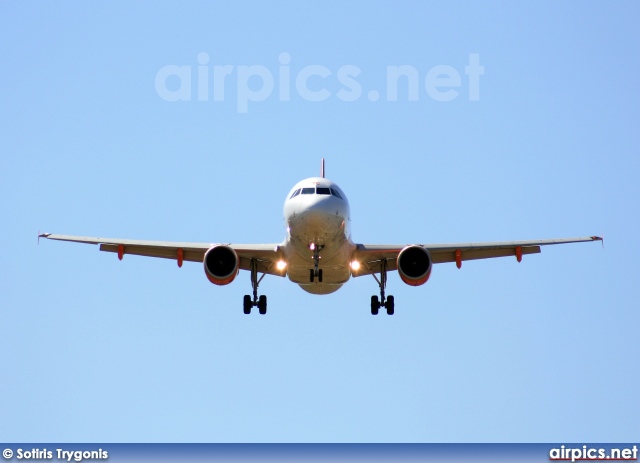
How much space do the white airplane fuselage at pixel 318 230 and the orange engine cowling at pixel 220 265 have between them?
1955 mm

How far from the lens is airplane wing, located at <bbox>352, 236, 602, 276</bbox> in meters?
38.8

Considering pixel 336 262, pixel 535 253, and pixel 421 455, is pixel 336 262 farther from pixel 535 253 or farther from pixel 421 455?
pixel 421 455

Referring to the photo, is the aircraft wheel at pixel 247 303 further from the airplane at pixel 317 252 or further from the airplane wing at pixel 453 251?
the airplane wing at pixel 453 251

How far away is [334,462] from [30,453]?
3888 cm

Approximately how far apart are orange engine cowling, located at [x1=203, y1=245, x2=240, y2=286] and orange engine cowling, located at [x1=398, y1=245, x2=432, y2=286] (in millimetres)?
6031

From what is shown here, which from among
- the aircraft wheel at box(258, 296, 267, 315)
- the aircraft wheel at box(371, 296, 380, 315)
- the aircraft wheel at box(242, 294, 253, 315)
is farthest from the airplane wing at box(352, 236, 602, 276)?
the aircraft wheel at box(242, 294, 253, 315)

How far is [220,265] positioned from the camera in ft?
122

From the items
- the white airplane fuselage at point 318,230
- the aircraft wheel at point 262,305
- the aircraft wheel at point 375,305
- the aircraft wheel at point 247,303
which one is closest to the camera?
the white airplane fuselage at point 318,230

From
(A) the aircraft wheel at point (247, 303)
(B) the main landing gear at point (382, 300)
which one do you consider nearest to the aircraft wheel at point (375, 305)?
(B) the main landing gear at point (382, 300)

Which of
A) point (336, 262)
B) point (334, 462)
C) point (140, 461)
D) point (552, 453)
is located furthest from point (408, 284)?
point (334, 462)

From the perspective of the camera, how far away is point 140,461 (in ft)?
183

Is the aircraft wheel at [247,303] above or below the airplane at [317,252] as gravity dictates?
below

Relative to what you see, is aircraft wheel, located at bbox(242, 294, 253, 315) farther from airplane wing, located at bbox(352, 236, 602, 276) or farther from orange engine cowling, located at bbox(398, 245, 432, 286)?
orange engine cowling, located at bbox(398, 245, 432, 286)

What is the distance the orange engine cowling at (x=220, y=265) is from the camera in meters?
37.1
